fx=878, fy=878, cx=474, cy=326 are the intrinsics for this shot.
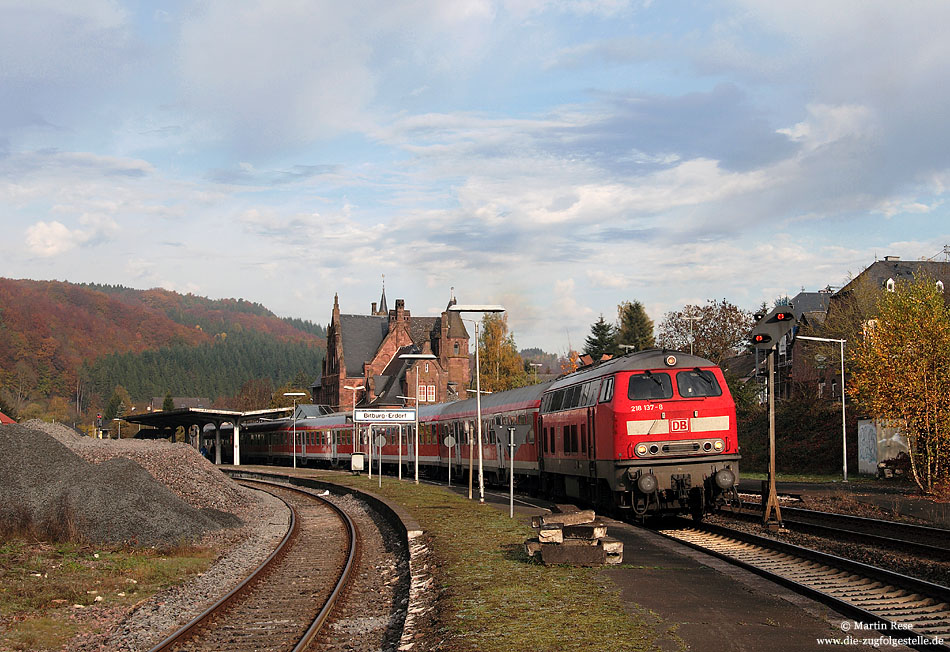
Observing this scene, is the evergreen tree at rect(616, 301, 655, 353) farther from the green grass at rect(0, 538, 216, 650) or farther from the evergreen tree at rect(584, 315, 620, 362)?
the green grass at rect(0, 538, 216, 650)

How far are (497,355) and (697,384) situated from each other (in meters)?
99.7

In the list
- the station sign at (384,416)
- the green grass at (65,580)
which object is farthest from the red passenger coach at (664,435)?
the station sign at (384,416)

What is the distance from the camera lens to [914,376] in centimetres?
2969

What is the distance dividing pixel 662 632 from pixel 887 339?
25.1 m

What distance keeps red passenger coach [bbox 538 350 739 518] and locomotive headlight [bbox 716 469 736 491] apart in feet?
0.07

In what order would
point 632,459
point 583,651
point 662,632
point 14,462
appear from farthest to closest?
point 14,462 < point 632,459 < point 662,632 < point 583,651

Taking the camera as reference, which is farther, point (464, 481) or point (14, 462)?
point (464, 481)

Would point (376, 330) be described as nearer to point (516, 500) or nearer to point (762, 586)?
point (516, 500)

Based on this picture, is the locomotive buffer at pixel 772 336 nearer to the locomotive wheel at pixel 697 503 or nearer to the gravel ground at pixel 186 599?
the locomotive wheel at pixel 697 503

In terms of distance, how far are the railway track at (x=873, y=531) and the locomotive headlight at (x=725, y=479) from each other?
2.17 m

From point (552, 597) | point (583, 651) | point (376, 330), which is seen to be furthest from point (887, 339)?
point (376, 330)

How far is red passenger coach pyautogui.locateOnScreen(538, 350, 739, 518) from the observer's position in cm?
1816

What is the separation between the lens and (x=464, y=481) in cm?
4325

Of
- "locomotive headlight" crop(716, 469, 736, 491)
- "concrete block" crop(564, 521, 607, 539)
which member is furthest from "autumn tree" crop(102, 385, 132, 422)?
"concrete block" crop(564, 521, 607, 539)
